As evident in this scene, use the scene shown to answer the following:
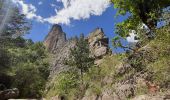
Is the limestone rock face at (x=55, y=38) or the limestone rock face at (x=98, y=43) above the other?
the limestone rock face at (x=55, y=38)

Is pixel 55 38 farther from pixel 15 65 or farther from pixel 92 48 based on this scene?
pixel 15 65

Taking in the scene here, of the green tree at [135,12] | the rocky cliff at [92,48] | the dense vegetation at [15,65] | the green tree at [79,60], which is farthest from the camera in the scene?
the rocky cliff at [92,48]

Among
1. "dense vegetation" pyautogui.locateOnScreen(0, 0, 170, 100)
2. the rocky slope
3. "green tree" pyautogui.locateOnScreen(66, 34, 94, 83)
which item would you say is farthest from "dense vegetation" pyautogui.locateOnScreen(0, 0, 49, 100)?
the rocky slope

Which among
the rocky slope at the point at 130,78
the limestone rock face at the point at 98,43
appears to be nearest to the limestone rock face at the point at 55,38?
the limestone rock face at the point at 98,43

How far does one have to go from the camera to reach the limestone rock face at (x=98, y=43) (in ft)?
225

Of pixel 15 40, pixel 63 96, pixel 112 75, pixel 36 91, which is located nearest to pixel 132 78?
pixel 112 75

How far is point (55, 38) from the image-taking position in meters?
136

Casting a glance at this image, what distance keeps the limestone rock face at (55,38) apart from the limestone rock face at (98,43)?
1804 inches

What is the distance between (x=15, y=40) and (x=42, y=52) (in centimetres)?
3764

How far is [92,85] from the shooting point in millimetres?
24312

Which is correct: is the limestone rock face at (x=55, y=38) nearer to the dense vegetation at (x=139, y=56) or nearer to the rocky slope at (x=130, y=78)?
the dense vegetation at (x=139, y=56)

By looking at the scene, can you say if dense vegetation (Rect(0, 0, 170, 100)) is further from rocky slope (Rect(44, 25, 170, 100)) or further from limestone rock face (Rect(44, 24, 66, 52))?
limestone rock face (Rect(44, 24, 66, 52))

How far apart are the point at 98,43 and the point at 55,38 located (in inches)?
2344

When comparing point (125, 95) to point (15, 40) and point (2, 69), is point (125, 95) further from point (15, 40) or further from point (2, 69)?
point (15, 40)
